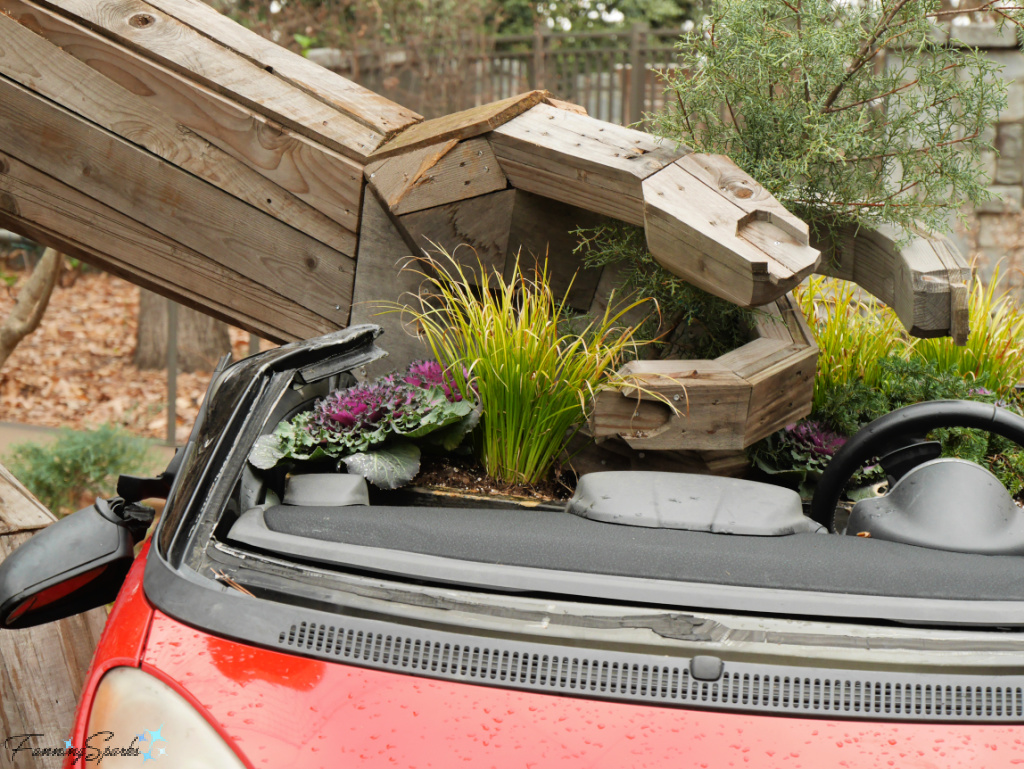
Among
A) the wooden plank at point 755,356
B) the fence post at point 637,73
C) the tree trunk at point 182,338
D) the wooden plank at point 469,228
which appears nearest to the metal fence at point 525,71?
the fence post at point 637,73

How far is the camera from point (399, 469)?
2.39m

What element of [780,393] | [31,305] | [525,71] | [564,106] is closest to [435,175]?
[564,106]

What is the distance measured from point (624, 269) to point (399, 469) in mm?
1034

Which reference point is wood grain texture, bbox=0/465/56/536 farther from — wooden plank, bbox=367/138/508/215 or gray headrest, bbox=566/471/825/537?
gray headrest, bbox=566/471/825/537

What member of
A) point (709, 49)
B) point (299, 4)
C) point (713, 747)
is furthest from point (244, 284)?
point (299, 4)

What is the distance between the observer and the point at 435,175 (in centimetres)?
270

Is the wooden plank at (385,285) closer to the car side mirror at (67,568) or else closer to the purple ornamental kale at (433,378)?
the purple ornamental kale at (433,378)

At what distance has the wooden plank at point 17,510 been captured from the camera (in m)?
2.56

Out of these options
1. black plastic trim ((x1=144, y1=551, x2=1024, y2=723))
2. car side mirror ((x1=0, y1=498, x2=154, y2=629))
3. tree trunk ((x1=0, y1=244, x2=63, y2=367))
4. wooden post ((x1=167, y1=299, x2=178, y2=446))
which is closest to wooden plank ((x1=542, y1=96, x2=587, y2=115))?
car side mirror ((x1=0, y1=498, x2=154, y2=629))

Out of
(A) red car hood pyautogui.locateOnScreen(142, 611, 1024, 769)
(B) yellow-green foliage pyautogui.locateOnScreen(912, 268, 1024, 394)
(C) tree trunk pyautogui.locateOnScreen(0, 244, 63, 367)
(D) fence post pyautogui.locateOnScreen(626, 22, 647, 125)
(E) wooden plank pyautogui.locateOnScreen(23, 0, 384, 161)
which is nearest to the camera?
(A) red car hood pyautogui.locateOnScreen(142, 611, 1024, 769)

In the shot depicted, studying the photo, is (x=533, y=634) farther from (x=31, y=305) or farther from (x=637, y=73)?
(x=637, y=73)

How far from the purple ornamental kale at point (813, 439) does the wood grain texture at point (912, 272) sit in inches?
19.1

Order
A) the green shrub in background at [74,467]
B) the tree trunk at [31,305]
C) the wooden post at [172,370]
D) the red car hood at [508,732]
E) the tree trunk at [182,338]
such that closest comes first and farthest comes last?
the red car hood at [508,732] → the tree trunk at [31,305] → the green shrub in background at [74,467] → the wooden post at [172,370] → the tree trunk at [182,338]

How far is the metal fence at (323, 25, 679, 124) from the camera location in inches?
294
